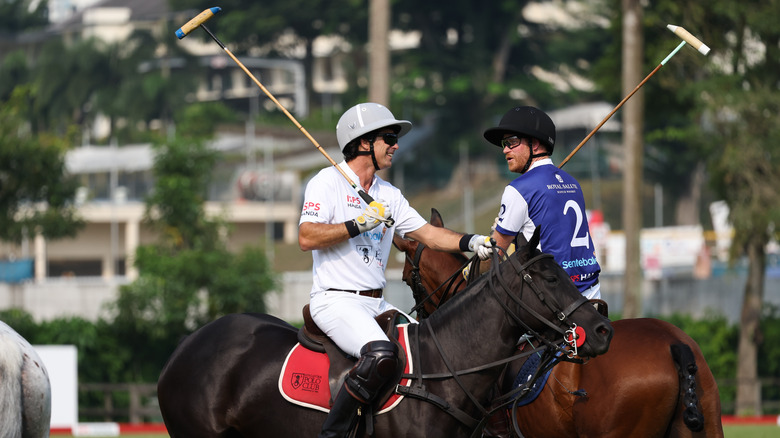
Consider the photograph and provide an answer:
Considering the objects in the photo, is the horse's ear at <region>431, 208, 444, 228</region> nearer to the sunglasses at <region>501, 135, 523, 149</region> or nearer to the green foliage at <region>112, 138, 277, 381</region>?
the sunglasses at <region>501, 135, 523, 149</region>

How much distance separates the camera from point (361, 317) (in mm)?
5750

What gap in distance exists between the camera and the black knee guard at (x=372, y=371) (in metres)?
5.49

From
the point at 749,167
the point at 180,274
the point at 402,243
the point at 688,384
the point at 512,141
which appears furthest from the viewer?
the point at 180,274

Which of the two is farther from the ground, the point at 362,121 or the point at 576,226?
the point at 362,121

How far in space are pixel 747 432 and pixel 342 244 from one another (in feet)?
35.3

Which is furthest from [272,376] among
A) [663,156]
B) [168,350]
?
[663,156]

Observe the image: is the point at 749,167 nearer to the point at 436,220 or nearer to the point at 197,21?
Answer: the point at 436,220

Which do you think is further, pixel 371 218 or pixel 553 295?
pixel 371 218

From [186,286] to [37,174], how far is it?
556cm

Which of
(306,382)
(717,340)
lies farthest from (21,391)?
(717,340)

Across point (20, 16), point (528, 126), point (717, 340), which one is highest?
point (20, 16)

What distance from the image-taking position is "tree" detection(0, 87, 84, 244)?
24172 mm

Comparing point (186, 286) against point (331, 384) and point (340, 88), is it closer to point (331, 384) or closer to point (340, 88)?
point (331, 384)

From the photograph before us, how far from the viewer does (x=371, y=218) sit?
222 inches
